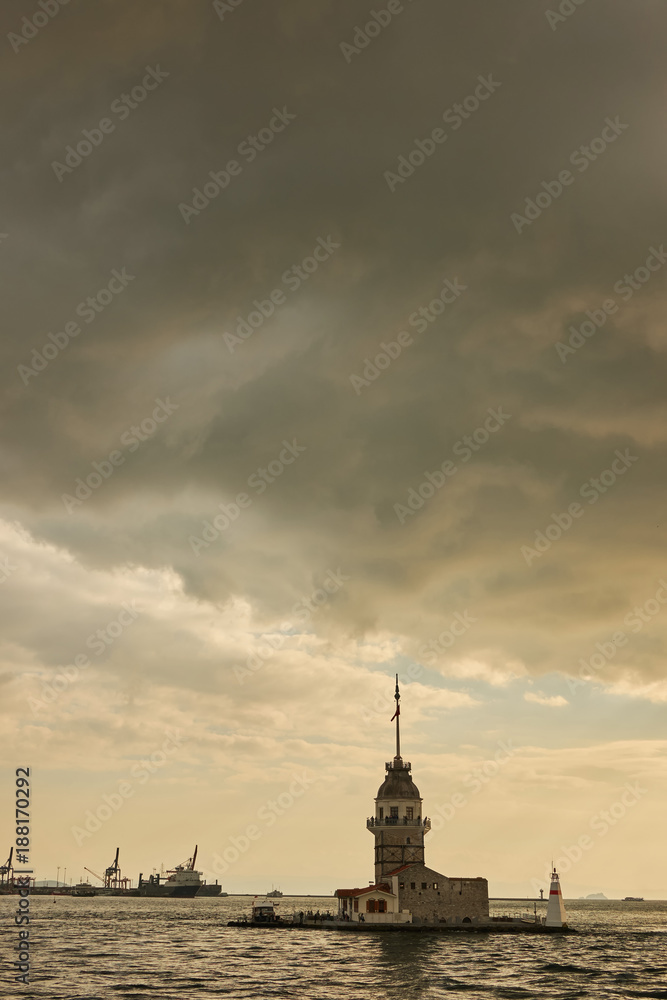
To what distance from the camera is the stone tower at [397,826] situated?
9794 centimetres

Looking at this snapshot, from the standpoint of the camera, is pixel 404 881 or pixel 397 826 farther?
pixel 397 826

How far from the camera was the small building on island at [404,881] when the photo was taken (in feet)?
304

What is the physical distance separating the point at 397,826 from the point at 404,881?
662 cm

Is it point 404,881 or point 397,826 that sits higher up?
point 397,826

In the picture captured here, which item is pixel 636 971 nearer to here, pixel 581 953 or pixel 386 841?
pixel 581 953

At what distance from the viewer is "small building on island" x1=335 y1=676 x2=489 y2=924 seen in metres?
92.6

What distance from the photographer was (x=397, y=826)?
9831 centimetres

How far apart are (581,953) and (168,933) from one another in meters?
53.6

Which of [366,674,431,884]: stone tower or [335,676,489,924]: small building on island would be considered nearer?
[335,676,489,924]: small building on island

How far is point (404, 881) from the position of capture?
92.7 metres

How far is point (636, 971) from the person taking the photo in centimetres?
7806

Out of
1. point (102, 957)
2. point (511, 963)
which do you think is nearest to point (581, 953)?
point (511, 963)

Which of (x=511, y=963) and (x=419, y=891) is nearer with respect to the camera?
(x=511, y=963)

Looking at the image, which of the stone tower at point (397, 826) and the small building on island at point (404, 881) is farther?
the stone tower at point (397, 826)
